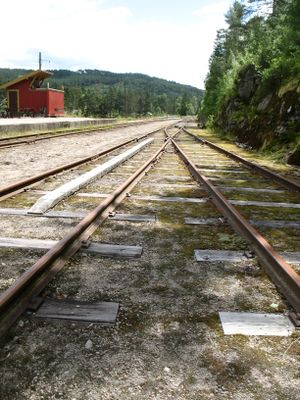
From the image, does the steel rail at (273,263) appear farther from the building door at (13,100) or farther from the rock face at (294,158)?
the building door at (13,100)

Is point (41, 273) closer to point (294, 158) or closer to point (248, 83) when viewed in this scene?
point (294, 158)

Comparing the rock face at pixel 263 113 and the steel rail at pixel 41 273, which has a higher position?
the rock face at pixel 263 113

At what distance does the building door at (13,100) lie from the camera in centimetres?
4525

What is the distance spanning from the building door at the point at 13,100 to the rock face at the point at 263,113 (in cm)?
2864

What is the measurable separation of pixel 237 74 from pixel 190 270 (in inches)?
933

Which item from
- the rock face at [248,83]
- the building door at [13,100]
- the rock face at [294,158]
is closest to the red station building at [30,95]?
the building door at [13,100]

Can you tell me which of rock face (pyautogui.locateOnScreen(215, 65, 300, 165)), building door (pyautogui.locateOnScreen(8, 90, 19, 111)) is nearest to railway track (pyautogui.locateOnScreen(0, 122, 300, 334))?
rock face (pyautogui.locateOnScreen(215, 65, 300, 165))

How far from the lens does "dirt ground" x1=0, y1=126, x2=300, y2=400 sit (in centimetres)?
204

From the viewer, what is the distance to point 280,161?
11797 mm

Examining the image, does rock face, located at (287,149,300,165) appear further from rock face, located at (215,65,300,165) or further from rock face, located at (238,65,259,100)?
rock face, located at (238,65,259,100)

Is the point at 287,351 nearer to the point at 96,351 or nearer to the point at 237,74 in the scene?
the point at 96,351

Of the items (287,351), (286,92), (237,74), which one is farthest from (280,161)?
(237,74)

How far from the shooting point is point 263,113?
670 inches

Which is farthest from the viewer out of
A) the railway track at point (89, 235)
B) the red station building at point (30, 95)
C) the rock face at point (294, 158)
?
the red station building at point (30, 95)
